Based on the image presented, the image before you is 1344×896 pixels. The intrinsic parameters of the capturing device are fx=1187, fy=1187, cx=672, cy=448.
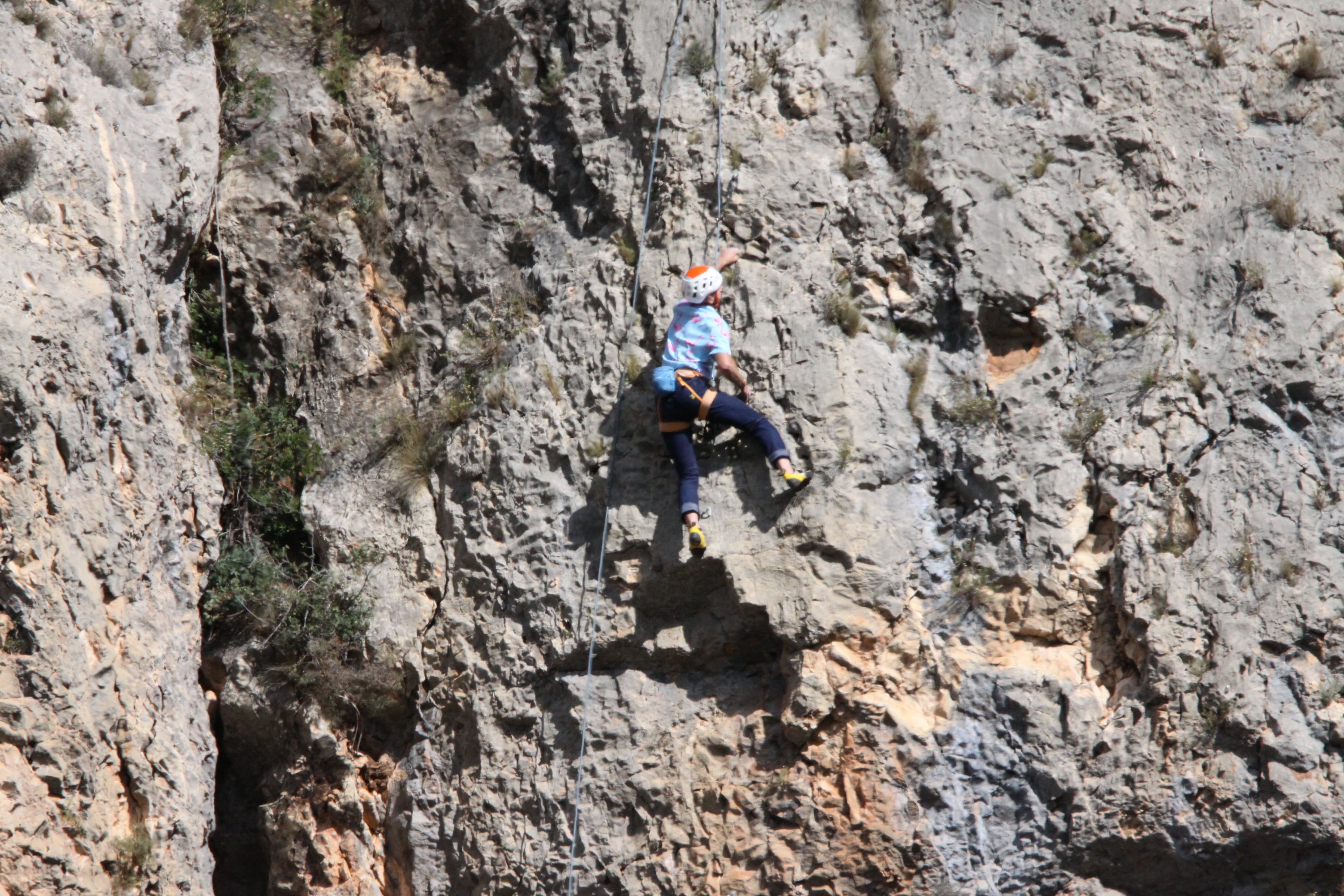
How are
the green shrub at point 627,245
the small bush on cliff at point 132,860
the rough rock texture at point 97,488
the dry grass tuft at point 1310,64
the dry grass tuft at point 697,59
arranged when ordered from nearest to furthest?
the rough rock texture at point 97,488, the small bush on cliff at point 132,860, the green shrub at point 627,245, the dry grass tuft at point 1310,64, the dry grass tuft at point 697,59

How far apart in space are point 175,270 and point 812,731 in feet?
17.5

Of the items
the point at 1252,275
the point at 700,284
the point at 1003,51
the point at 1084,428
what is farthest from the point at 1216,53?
the point at 700,284

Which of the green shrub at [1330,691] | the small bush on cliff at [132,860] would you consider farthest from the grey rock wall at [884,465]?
the small bush on cliff at [132,860]

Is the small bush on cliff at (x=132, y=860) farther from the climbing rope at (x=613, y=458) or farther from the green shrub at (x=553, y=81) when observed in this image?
the green shrub at (x=553, y=81)

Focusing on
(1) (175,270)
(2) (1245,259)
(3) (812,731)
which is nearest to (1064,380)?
(2) (1245,259)

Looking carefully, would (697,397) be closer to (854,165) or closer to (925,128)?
(854,165)

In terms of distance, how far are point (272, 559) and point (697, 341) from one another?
338cm

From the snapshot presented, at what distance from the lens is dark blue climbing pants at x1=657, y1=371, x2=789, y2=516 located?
7.29 meters

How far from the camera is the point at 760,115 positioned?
8523 mm

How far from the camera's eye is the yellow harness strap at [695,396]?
287 inches

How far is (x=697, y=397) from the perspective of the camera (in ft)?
23.9

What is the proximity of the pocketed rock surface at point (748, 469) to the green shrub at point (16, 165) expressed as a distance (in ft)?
0.43

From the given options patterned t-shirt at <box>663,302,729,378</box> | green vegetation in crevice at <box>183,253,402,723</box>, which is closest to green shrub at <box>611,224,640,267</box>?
patterned t-shirt at <box>663,302,729,378</box>

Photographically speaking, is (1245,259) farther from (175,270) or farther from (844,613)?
(175,270)
